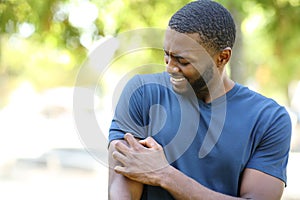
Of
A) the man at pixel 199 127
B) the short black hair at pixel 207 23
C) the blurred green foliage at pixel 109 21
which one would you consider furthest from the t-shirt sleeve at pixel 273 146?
the blurred green foliage at pixel 109 21

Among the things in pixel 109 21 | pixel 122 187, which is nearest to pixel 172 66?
pixel 122 187

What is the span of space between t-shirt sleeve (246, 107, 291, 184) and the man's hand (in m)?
0.42

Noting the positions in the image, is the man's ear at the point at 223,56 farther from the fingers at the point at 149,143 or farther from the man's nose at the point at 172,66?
the fingers at the point at 149,143

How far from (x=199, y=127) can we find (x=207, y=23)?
47 cm

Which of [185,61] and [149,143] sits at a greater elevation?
[185,61]

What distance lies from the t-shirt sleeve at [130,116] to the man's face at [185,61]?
172 millimetres

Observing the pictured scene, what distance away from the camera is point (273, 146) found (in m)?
2.57

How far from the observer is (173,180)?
7.92 feet

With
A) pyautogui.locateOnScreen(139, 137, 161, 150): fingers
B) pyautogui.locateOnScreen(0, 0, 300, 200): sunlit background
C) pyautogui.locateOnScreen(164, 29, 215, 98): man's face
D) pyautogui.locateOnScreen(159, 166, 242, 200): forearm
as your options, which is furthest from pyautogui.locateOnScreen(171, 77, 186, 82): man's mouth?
pyautogui.locateOnScreen(0, 0, 300, 200): sunlit background

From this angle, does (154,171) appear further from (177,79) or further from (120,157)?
(177,79)

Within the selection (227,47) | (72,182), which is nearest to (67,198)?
(72,182)

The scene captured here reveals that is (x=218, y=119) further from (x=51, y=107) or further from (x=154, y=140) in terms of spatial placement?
(x=51, y=107)

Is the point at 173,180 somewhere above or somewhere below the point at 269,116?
below

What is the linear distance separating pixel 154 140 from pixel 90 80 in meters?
1.18
